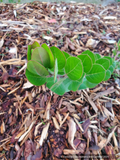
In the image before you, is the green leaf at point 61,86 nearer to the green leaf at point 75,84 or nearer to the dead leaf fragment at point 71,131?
the green leaf at point 75,84

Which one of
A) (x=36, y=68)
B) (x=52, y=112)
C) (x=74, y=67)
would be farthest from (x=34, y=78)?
(x=52, y=112)

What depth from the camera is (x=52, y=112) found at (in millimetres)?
936

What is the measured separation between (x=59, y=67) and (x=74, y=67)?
0.09 metres

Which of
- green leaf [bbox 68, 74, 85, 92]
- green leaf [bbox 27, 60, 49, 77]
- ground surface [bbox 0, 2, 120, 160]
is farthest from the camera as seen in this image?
ground surface [bbox 0, 2, 120, 160]

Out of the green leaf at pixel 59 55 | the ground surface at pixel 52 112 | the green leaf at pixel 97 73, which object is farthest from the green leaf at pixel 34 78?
the ground surface at pixel 52 112

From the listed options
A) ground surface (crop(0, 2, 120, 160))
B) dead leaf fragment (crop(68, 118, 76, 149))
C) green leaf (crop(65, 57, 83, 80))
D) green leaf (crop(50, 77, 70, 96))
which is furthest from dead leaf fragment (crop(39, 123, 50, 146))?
green leaf (crop(65, 57, 83, 80))

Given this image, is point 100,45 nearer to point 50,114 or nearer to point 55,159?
point 50,114

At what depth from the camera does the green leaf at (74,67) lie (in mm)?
471

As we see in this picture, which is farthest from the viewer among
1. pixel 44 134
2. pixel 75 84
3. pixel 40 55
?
pixel 44 134

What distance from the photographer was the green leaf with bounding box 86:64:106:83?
1.84 feet

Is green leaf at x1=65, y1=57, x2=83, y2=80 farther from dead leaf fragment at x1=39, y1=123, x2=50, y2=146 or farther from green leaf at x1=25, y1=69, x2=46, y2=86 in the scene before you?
dead leaf fragment at x1=39, y1=123, x2=50, y2=146

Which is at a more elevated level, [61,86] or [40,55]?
[40,55]

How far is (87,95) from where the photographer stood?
3.44ft

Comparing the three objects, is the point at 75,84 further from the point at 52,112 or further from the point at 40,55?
the point at 52,112
